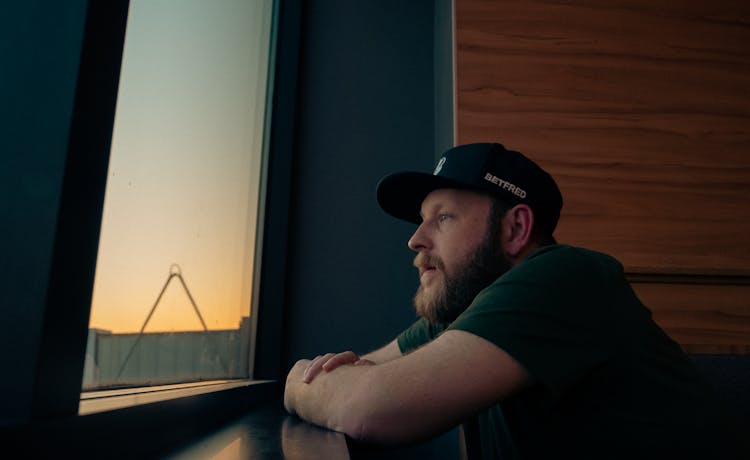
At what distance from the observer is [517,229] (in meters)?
0.98

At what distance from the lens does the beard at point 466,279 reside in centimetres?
97

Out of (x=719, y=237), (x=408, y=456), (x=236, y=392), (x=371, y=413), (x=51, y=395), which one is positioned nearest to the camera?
(x=51, y=395)

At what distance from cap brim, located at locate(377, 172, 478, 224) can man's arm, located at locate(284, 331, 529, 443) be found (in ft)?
1.55

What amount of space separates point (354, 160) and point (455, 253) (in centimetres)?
74

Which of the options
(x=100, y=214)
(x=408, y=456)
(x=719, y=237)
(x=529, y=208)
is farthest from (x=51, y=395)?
(x=719, y=237)

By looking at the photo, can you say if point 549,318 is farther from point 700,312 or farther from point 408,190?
point 700,312

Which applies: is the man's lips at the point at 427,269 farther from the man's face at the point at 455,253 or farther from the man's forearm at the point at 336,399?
the man's forearm at the point at 336,399

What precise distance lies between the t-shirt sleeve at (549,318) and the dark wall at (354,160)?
33.9 inches

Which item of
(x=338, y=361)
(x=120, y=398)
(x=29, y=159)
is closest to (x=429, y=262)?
(x=338, y=361)

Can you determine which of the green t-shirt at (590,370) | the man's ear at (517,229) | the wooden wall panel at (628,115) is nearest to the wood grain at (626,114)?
the wooden wall panel at (628,115)

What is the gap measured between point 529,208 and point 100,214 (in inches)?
30.3

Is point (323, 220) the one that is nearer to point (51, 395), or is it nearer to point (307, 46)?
point (307, 46)

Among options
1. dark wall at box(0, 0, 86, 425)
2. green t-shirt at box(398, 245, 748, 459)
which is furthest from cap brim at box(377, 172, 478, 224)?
dark wall at box(0, 0, 86, 425)

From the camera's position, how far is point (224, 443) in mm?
639
